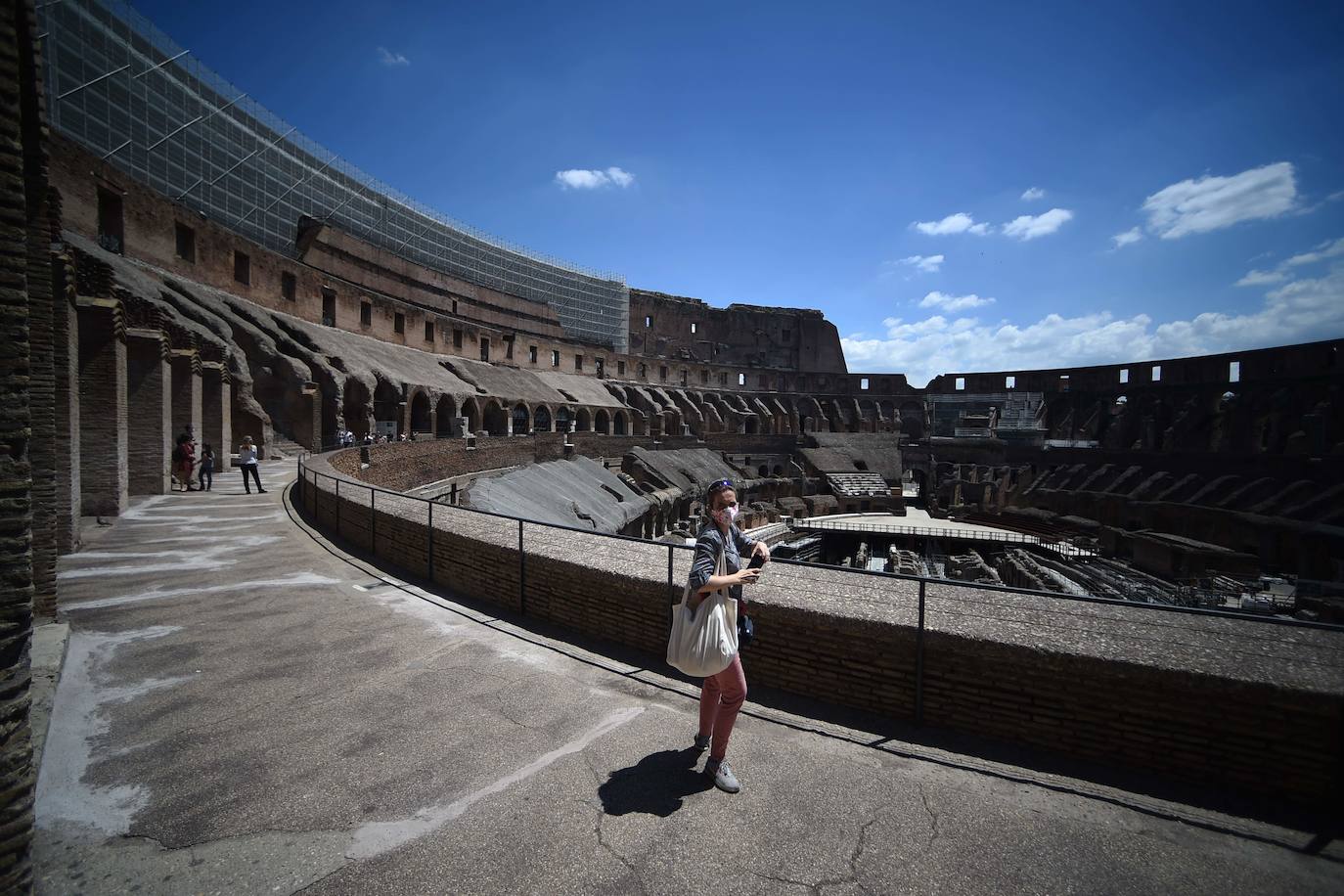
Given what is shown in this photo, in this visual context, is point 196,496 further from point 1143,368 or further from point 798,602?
point 1143,368

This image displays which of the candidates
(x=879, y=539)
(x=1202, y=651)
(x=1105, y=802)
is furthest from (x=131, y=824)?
(x=879, y=539)

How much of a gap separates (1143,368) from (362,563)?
44.6 metres

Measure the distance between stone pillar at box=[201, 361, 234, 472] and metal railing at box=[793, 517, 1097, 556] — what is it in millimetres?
22380

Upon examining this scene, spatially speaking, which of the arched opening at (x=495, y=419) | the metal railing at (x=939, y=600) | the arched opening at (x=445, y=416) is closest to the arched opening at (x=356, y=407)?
the arched opening at (x=445, y=416)

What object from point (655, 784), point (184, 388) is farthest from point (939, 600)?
point (184, 388)

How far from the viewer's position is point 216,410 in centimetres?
1416

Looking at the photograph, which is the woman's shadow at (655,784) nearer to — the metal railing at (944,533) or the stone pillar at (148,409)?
the stone pillar at (148,409)

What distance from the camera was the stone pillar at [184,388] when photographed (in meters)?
12.2

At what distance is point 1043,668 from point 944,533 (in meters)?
26.3

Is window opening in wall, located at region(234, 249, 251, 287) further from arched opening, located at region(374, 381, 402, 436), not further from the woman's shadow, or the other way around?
the woman's shadow

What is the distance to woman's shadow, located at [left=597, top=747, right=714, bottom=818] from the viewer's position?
2582 mm

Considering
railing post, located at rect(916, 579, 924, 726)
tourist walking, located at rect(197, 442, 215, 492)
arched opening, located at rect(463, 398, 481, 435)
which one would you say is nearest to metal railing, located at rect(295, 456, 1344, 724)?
railing post, located at rect(916, 579, 924, 726)

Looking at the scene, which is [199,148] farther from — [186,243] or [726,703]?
[726,703]

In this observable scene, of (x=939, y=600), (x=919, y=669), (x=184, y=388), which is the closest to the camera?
(x=919, y=669)
